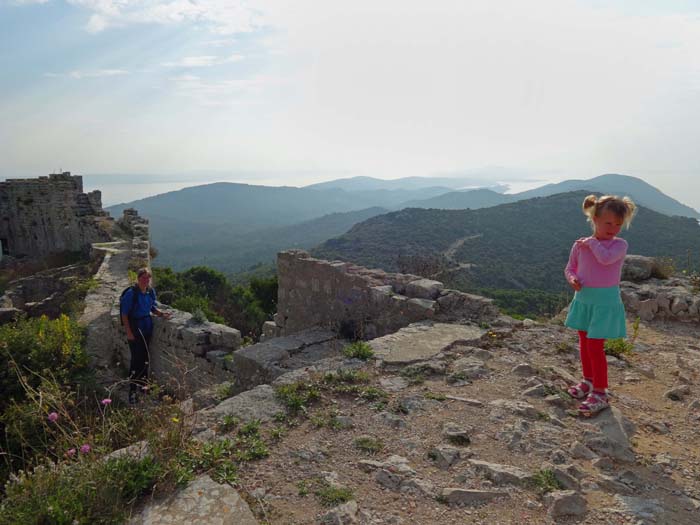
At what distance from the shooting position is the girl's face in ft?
11.7

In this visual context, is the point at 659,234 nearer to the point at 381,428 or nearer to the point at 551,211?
the point at 551,211

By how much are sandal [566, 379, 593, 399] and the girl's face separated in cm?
117

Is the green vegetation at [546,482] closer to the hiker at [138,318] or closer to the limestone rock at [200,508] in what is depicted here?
the limestone rock at [200,508]

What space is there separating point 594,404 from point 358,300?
11.2ft

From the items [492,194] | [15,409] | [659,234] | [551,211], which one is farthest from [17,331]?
[492,194]

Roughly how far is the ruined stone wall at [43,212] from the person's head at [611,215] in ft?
54.6

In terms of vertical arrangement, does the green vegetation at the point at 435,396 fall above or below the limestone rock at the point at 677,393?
above

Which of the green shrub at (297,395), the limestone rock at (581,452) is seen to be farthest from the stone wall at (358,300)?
the limestone rock at (581,452)

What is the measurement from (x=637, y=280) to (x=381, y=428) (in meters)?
5.68

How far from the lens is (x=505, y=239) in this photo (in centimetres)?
4209

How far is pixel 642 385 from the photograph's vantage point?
4203mm

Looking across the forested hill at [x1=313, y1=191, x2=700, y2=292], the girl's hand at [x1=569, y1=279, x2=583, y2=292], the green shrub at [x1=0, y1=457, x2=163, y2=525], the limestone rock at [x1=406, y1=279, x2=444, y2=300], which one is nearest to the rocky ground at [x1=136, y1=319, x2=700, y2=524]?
the green shrub at [x1=0, y1=457, x2=163, y2=525]

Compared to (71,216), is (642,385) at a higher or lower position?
lower

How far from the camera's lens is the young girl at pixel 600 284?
3.54m
